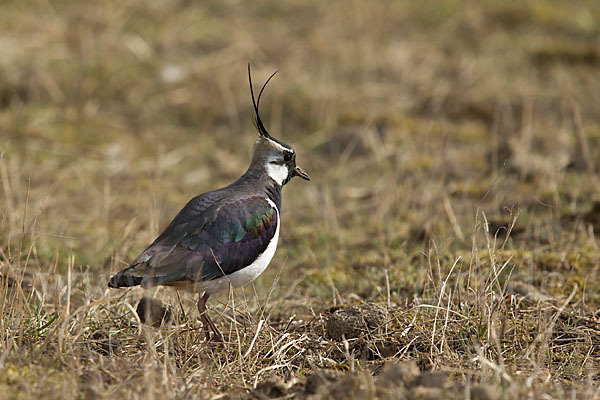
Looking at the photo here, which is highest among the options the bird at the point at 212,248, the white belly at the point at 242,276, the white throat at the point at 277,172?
the white throat at the point at 277,172

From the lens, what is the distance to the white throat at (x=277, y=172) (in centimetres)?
486

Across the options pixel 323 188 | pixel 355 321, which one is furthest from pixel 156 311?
pixel 323 188

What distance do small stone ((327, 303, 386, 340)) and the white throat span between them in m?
1.02

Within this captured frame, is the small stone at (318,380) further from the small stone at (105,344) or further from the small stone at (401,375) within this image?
the small stone at (105,344)

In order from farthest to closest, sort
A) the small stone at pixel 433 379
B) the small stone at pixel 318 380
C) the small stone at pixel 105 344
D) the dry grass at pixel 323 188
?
the small stone at pixel 105 344 → the dry grass at pixel 323 188 → the small stone at pixel 318 380 → the small stone at pixel 433 379

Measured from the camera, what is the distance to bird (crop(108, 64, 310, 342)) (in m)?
4.05

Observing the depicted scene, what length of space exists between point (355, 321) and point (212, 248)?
32.8 inches

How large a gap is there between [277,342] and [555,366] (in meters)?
1.37

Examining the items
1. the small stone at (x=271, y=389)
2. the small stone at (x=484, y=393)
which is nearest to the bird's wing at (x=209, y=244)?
the small stone at (x=271, y=389)

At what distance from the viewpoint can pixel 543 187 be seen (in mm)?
6879

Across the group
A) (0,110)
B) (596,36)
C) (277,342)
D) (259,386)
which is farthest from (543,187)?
(0,110)

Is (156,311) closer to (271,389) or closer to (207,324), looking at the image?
(207,324)

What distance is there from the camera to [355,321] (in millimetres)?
4160

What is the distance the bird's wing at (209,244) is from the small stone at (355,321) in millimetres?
559
